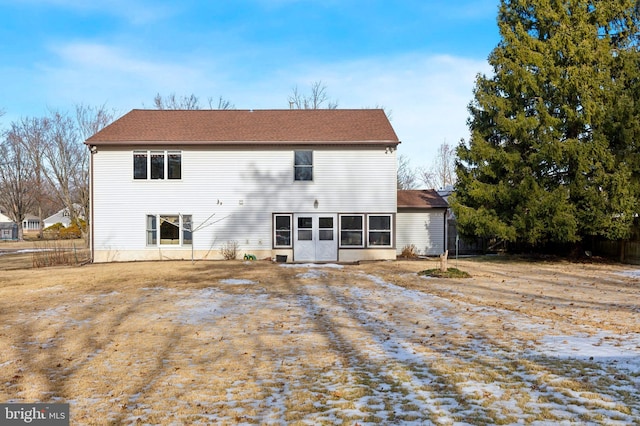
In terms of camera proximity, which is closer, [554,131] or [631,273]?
[631,273]

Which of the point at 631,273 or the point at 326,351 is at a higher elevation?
the point at 631,273

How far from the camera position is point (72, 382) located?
6.11 meters

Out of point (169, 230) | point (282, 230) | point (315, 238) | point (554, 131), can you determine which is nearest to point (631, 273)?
point (554, 131)

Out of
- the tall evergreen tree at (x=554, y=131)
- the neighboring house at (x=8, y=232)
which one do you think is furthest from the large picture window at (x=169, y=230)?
the neighboring house at (x=8, y=232)

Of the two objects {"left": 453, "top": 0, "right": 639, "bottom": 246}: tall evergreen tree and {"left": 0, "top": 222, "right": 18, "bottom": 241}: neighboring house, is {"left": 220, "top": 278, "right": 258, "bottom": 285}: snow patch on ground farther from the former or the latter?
{"left": 0, "top": 222, "right": 18, "bottom": 241}: neighboring house

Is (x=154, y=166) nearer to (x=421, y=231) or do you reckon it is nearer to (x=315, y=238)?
(x=315, y=238)

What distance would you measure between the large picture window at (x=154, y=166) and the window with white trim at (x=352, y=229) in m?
7.51

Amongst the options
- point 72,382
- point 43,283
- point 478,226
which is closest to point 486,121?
point 478,226

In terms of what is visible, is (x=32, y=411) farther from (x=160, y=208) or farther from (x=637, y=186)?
(x=637, y=186)

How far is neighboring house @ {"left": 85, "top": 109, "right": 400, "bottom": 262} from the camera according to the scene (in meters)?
21.5

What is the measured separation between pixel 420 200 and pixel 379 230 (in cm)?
458

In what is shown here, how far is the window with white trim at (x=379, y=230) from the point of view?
21641 mm

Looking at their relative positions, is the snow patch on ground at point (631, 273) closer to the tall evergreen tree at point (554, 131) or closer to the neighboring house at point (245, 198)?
the tall evergreen tree at point (554, 131)

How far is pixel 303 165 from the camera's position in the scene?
2175 centimetres
